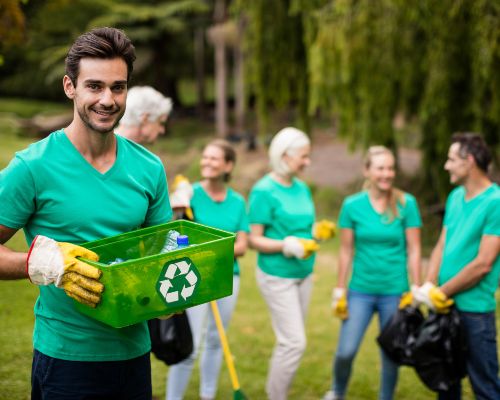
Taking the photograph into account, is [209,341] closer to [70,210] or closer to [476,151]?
[476,151]

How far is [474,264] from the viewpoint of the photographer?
372cm

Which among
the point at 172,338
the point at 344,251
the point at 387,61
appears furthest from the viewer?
the point at 387,61

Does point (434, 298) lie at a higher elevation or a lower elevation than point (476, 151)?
lower

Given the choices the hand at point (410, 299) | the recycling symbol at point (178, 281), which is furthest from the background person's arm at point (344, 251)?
the recycling symbol at point (178, 281)

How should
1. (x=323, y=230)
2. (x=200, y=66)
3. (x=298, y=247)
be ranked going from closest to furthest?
1. (x=298, y=247)
2. (x=323, y=230)
3. (x=200, y=66)

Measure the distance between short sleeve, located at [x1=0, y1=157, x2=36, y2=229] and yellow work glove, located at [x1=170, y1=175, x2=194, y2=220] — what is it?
6.40 feet

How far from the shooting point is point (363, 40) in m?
7.75

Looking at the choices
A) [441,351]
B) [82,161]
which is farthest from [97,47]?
[441,351]

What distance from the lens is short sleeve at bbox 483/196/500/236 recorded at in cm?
367

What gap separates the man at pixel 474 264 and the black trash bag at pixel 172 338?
53.8 inches

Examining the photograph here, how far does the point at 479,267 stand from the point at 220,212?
158 centimetres

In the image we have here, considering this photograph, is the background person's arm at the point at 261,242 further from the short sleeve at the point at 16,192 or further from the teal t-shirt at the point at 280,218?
the short sleeve at the point at 16,192

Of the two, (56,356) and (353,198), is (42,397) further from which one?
(353,198)

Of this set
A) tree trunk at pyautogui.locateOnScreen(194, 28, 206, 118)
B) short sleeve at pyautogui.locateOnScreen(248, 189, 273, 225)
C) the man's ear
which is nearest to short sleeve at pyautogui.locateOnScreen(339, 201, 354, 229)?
short sleeve at pyautogui.locateOnScreen(248, 189, 273, 225)
